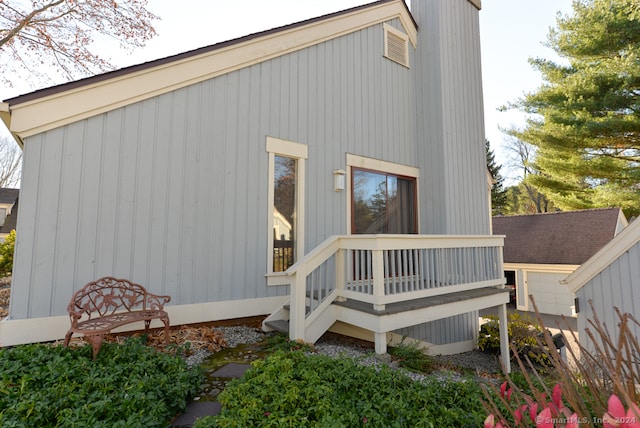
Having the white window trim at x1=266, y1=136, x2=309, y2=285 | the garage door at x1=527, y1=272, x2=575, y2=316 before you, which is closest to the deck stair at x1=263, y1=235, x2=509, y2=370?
the white window trim at x1=266, y1=136, x2=309, y2=285

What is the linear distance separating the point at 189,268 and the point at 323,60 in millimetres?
4210

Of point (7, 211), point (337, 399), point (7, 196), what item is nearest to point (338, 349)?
point (337, 399)

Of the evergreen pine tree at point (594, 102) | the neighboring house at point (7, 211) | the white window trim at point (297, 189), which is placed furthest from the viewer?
the neighboring house at point (7, 211)

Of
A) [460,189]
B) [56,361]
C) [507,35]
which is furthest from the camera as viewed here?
[507,35]

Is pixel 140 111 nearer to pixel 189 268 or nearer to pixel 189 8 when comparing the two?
pixel 189 268

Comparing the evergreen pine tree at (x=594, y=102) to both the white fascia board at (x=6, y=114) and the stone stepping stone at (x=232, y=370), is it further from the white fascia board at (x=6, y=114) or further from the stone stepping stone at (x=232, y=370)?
the white fascia board at (x=6, y=114)

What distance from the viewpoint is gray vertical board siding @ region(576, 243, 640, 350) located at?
15.0ft

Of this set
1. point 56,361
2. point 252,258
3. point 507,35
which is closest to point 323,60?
point 252,258

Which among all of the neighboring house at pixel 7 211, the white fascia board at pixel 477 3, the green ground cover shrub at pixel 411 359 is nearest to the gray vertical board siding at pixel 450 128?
the white fascia board at pixel 477 3

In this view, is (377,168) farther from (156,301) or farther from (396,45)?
(156,301)

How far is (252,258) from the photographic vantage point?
16.1 ft

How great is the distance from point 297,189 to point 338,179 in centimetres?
82

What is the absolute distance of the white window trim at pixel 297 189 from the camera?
5.09m

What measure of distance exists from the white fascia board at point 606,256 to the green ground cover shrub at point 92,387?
554cm
